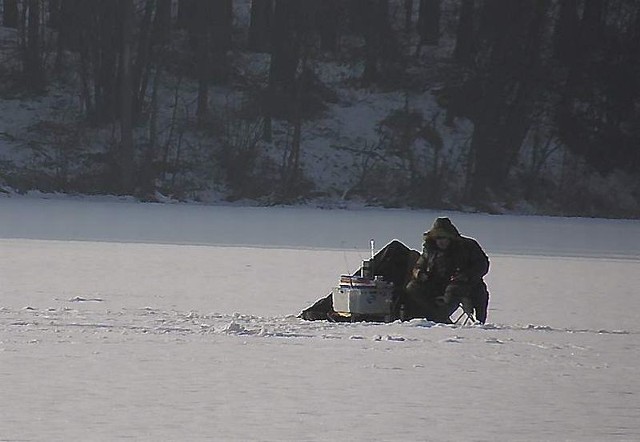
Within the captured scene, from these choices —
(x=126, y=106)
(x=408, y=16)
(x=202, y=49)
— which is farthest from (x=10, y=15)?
(x=408, y=16)

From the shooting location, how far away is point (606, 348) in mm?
7699

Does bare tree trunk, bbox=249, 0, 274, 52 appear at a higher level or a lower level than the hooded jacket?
higher

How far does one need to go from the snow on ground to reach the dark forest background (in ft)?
54.2

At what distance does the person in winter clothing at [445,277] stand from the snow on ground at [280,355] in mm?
251

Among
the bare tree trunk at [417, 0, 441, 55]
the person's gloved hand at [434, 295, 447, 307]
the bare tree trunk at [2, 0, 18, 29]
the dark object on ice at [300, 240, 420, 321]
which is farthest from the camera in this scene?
the bare tree trunk at [417, 0, 441, 55]

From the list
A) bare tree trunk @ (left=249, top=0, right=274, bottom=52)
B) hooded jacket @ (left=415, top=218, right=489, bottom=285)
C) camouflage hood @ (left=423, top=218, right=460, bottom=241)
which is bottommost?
hooded jacket @ (left=415, top=218, right=489, bottom=285)

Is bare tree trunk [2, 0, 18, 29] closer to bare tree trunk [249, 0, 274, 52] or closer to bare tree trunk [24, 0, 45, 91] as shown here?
bare tree trunk [24, 0, 45, 91]

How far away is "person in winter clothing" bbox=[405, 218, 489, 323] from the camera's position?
845 centimetres

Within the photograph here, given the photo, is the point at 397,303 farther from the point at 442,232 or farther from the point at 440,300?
the point at 442,232

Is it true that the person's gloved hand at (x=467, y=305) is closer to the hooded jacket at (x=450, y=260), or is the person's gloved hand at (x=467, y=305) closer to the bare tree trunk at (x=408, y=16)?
the hooded jacket at (x=450, y=260)

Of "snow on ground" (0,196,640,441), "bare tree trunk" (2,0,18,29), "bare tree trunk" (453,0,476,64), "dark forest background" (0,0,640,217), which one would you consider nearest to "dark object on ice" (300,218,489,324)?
"snow on ground" (0,196,640,441)

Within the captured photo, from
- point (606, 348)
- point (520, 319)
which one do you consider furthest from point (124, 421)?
point (520, 319)

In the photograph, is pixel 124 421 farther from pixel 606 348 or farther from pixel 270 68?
pixel 270 68

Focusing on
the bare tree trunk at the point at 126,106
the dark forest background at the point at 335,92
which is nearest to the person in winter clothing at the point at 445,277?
the dark forest background at the point at 335,92
